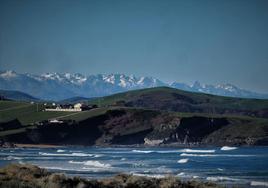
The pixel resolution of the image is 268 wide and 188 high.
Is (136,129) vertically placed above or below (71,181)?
above

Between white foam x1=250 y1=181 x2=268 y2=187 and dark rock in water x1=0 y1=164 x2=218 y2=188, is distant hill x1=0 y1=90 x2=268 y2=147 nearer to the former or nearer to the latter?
white foam x1=250 y1=181 x2=268 y2=187

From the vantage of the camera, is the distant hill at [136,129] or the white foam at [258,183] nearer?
the white foam at [258,183]

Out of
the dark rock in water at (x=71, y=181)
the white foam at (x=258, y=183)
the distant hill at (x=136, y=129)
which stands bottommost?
the white foam at (x=258, y=183)

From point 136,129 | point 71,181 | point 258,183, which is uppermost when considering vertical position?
point 136,129

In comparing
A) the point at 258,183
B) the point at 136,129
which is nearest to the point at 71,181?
the point at 258,183

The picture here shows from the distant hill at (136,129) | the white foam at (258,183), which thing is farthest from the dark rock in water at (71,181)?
the distant hill at (136,129)

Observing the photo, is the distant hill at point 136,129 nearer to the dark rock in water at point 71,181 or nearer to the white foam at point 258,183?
the white foam at point 258,183

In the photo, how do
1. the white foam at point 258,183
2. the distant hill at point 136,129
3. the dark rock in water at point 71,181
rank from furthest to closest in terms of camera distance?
the distant hill at point 136,129 → the white foam at point 258,183 → the dark rock in water at point 71,181

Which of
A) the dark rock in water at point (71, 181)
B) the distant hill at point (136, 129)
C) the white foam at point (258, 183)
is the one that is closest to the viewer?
the dark rock in water at point (71, 181)

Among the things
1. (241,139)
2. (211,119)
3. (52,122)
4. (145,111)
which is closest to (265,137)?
(241,139)

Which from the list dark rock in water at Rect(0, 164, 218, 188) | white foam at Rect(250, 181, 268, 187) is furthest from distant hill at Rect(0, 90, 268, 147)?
dark rock in water at Rect(0, 164, 218, 188)

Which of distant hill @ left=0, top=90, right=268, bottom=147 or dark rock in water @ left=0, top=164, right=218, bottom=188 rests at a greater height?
distant hill @ left=0, top=90, right=268, bottom=147

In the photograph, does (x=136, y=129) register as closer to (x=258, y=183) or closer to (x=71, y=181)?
(x=258, y=183)

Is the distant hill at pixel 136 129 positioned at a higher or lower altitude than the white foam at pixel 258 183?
higher
